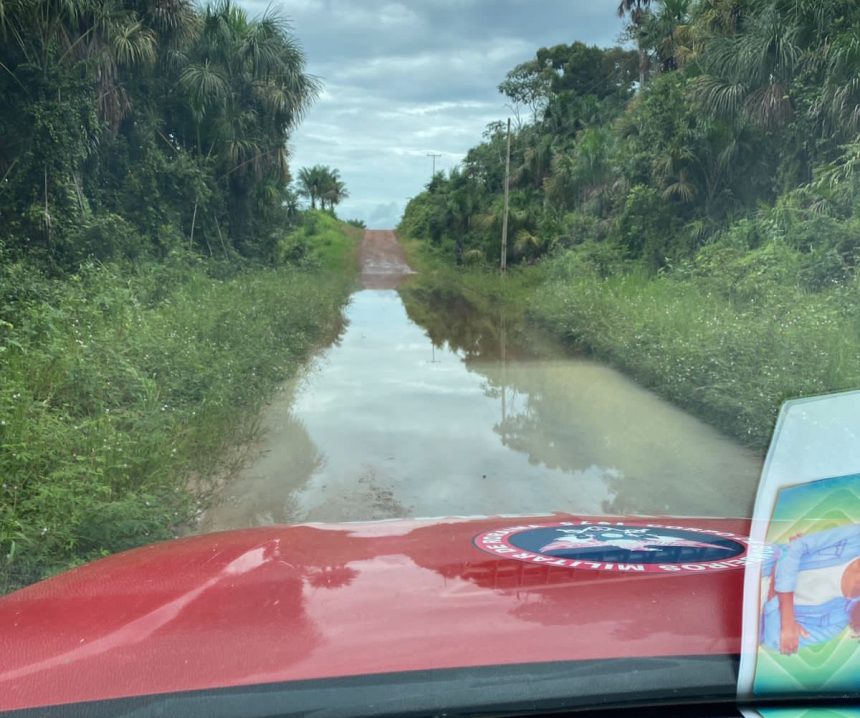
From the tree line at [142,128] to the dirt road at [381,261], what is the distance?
6.93 meters

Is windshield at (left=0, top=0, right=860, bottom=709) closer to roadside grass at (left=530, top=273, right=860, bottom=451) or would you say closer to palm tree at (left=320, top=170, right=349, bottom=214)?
roadside grass at (left=530, top=273, right=860, bottom=451)

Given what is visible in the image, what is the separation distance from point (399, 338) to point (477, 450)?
948cm

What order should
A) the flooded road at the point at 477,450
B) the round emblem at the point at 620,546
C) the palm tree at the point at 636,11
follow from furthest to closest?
the palm tree at the point at 636,11
the flooded road at the point at 477,450
the round emblem at the point at 620,546

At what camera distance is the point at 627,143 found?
987 inches

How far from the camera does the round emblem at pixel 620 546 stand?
8.34ft

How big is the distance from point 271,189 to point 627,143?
12679 millimetres

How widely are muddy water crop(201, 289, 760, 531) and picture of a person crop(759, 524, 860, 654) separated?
13.5 feet

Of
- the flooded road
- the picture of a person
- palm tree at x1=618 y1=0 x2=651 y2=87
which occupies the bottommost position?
the flooded road

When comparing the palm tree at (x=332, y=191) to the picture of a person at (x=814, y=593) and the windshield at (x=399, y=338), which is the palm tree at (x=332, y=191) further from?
the picture of a person at (x=814, y=593)

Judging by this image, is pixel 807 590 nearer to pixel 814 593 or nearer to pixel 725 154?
pixel 814 593

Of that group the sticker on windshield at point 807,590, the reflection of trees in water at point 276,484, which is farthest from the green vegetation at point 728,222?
the sticker on windshield at point 807,590

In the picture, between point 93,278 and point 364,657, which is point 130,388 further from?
point 93,278

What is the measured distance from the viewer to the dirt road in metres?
40.3

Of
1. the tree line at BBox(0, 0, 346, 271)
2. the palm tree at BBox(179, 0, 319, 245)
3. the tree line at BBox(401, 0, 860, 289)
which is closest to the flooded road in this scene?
the tree line at BBox(401, 0, 860, 289)
